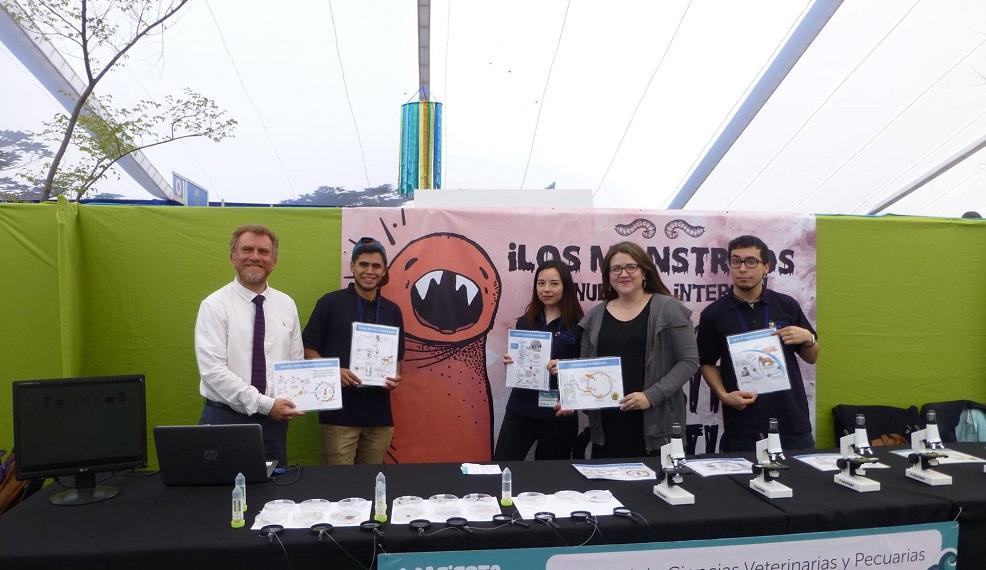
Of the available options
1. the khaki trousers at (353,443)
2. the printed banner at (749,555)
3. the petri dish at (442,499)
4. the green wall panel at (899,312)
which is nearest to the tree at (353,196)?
the khaki trousers at (353,443)

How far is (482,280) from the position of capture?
12.9ft

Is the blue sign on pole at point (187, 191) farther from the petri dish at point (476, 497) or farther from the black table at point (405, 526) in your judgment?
the petri dish at point (476, 497)

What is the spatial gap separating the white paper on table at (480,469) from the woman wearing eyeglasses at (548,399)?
0.79 metres

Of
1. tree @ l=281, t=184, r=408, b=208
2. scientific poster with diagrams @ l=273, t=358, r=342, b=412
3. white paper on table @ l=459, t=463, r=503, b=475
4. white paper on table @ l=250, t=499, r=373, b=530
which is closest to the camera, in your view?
white paper on table @ l=250, t=499, r=373, b=530

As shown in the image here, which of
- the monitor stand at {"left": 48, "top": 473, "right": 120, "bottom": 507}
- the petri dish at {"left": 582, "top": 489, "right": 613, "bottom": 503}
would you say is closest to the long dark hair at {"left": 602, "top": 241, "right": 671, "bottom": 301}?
the petri dish at {"left": 582, "top": 489, "right": 613, "bottom": 503}

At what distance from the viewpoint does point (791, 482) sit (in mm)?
2258

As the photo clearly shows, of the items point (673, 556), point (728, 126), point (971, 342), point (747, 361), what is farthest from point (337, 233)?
point (728, 126)

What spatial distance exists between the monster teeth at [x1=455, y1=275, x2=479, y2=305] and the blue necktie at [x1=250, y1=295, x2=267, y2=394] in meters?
1.39

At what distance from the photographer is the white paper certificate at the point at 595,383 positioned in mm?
2871

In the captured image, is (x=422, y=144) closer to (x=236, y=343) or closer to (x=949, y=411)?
(x=236, y=343)

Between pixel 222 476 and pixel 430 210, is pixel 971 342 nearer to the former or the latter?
pixel 430 210

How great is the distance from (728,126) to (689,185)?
1489mm

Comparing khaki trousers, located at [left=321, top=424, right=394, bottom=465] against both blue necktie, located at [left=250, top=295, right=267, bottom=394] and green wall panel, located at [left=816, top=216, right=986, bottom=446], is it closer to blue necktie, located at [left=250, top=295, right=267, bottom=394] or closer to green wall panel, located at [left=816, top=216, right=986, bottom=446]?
blue necktie, located at [left=250, top=295, right=267, bottom=394]

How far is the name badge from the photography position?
3.20 metres
